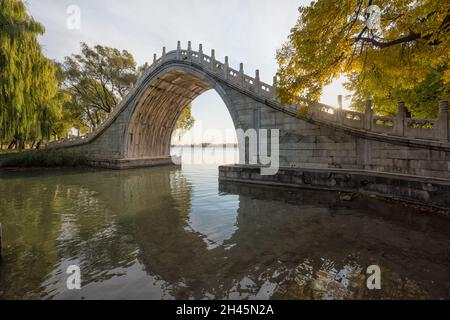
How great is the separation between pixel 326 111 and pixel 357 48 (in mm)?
4165

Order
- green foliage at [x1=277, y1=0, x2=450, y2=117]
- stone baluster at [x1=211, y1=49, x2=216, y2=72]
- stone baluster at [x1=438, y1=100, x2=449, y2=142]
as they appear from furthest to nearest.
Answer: stone baluster at [x1=211, y1=49, x2=216, y2=72]
stone baluster at [x1=438, y1=100, x2=449, y2=142]
green foliage at [x1=277, y1=0, x2=450, y2=117]

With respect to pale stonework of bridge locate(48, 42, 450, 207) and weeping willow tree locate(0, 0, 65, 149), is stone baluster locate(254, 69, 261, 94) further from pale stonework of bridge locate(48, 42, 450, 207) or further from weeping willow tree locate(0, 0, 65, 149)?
weeping willow tree locate(0, 0, 65, 149)

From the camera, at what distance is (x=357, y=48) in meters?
8.12

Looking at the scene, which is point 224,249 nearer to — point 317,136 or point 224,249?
point 224,249

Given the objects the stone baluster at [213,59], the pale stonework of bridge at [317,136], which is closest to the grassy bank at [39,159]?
the pale stonework of bridge at [317,136]

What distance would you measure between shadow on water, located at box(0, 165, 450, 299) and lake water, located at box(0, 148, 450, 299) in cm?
2

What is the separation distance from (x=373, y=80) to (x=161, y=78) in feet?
55.3

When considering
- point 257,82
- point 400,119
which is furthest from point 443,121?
point 257,82

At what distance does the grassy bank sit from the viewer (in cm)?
1878

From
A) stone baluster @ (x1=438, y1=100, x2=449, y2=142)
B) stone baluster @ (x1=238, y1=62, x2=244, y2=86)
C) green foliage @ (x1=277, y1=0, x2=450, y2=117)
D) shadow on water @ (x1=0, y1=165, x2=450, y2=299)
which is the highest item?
stone baluster @ (x1=238, y1=62, x2=244, y2=86)

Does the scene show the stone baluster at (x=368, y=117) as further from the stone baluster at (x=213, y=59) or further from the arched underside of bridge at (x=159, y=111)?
the arched underside of bridge at (x=159, y=111)

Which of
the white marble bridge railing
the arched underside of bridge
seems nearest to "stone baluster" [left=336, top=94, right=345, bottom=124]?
the white marble bridge railing
